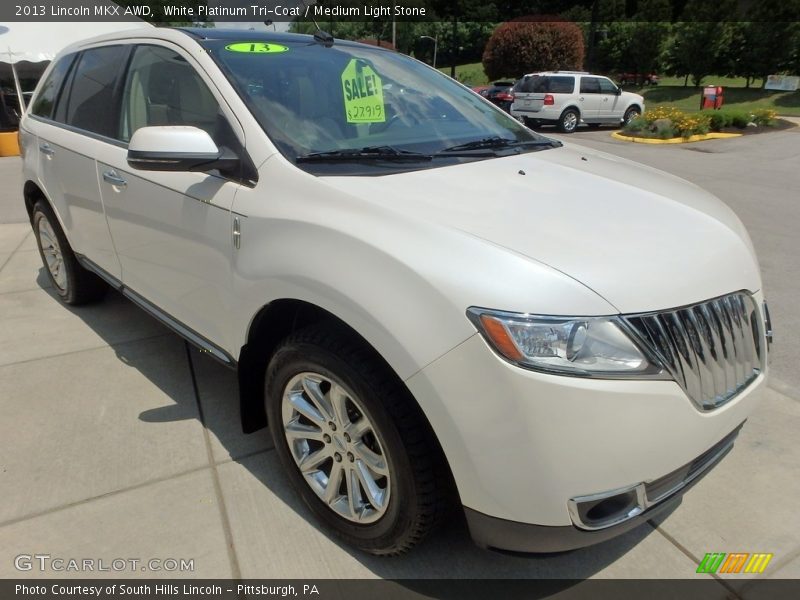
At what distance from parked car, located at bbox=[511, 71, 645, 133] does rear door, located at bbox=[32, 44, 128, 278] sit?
1569cm

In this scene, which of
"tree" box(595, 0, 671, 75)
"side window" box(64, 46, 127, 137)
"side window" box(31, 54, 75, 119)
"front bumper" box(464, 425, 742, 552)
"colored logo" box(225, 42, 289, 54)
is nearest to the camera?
"front bumper" box(464, 425, 742, 552)

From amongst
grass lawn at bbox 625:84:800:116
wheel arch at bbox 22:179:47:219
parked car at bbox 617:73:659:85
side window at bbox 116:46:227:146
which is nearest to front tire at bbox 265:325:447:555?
side window at bbox 116:46:227:146

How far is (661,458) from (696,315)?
438 mm

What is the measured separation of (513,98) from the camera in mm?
18891

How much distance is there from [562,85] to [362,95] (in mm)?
16874

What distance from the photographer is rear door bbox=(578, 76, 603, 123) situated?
18.0 metres

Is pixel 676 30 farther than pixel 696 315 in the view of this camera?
Yes

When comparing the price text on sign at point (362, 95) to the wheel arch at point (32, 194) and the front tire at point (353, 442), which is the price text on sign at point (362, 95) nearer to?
the front tire at point (353, 442)

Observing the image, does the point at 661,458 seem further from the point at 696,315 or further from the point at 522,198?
the point at 522,198

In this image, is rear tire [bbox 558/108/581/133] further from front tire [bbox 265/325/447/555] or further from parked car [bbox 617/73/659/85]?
parked car [bbox 617/73/659/85]

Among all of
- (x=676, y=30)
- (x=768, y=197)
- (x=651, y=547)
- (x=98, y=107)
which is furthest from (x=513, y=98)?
(x=676, y=30)

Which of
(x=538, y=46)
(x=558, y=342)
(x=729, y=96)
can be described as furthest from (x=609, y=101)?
(x=558, y=342)

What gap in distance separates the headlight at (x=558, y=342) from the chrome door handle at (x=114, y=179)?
7.12ft

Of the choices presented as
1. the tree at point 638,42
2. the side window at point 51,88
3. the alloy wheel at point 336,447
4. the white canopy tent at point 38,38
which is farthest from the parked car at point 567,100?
the tree at point 638,42
